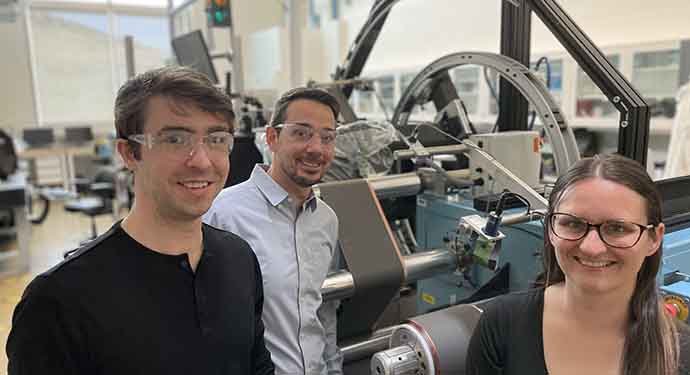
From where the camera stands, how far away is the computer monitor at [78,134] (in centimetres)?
725

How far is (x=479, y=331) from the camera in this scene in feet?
3.53

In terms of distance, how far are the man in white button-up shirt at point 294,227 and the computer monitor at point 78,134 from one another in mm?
6781

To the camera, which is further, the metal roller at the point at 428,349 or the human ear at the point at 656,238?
the metal roller at the point at 428,349

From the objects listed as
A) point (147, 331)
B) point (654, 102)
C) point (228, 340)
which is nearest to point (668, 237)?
point (228, 340)

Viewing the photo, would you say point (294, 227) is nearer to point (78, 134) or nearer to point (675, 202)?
point (675, 202)

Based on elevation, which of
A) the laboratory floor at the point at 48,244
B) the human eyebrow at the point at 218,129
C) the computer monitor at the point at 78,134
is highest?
the human eyebrow at the point at 218,129

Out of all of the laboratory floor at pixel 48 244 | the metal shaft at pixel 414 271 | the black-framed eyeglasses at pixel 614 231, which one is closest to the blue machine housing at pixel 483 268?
the metal shaft at pixel 414 271

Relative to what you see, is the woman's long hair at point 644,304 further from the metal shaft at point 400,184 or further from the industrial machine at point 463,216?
the metal shaft at point 400,184

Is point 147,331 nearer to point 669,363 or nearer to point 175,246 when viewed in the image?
point 175,246

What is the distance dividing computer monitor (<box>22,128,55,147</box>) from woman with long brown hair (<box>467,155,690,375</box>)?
7597 millimetres

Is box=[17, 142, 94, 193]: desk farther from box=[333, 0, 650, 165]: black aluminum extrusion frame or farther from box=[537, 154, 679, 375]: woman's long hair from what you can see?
box=[537, 154, 679, 375]: woman's long hair

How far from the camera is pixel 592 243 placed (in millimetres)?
903

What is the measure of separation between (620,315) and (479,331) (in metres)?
0.28

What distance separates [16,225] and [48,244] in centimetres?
107
